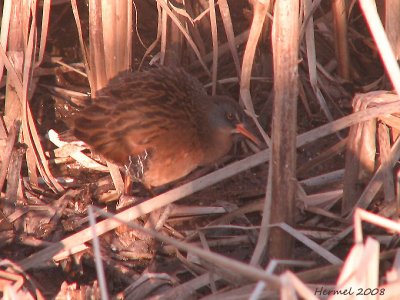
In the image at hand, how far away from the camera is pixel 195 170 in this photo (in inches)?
156

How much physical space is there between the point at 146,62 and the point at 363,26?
121 centimetres

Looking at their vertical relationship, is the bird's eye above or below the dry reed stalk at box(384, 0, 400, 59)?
below

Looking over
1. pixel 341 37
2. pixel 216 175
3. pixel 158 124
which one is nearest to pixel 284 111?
pixel 216 175

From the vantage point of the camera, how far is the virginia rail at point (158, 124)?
350 cm

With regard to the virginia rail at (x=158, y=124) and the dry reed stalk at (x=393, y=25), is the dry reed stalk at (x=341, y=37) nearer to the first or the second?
the dry reed stalk at (x=393, y=25)

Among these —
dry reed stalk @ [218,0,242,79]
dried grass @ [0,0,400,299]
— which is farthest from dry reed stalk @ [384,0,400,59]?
dry reed stalk @ [218,0,242,79]

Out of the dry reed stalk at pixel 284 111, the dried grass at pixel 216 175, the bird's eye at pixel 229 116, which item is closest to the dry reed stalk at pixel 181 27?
the dried grass at pixel 216 175

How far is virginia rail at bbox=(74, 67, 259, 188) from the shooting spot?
11.5 feet

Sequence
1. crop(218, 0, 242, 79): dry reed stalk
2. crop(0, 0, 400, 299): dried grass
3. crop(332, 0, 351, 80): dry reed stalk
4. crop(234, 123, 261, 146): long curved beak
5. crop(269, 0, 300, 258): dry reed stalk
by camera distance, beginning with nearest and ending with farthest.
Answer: crop(269, 0, 300, 258): dry reed stalk
crop(0, 0, 400, 299): dried grass
crop(218, 0, 242, 79): dry reed stalk
crop(234, 123, 261, 146): long curved beak
crop(332, 0, 351, 80): dry reed stalk

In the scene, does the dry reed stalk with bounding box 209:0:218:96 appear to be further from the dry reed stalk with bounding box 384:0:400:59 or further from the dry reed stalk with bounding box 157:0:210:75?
the dry reed stalk with bounding box 384:0:400:59

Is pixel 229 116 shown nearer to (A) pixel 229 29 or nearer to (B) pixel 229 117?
(B) pixel 229 117

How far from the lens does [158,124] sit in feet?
11.5

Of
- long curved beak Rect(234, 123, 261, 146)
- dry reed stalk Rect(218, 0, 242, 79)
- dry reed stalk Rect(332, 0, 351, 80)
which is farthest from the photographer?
dry reed stalk Rect(332, 0, 351, 80)

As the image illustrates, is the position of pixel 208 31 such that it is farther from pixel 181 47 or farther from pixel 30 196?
pixel 30 196
